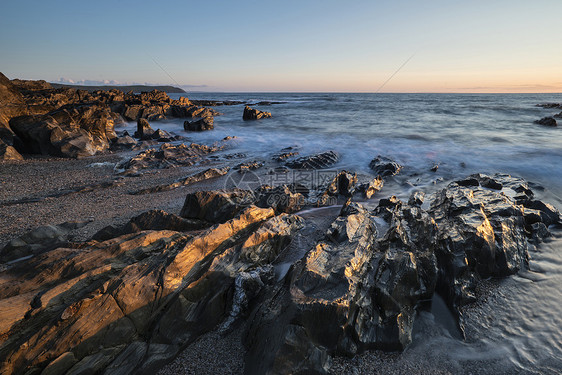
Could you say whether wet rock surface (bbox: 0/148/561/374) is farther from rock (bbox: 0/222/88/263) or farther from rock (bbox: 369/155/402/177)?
rock (bbox: 369/155/402/177)

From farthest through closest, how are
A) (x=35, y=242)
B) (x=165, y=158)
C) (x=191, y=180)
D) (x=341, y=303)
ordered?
(x=165, y=158)
(x=191, y=180)
(x=35, y=242)
(x=341, y=303)

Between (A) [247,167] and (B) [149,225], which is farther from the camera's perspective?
(A) [247,167]

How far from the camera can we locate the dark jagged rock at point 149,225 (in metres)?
5.39

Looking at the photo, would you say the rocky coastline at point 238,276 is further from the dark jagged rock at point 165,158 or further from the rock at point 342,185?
the dark jagged rock at point 165,158

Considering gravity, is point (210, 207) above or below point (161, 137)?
below

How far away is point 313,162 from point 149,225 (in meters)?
8.96

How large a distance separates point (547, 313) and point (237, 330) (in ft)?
15.3

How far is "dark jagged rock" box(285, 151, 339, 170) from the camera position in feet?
41.9

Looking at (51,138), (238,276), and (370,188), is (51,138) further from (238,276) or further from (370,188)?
(370,188)

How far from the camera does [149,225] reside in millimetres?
5566

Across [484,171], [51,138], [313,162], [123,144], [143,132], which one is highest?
[51,138]

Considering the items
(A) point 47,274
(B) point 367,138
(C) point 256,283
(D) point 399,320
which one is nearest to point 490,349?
(D) point 399,320

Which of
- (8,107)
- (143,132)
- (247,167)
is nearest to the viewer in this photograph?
(247,167)

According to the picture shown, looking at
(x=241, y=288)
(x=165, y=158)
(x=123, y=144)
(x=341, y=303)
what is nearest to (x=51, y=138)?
(x=123, y=144)
